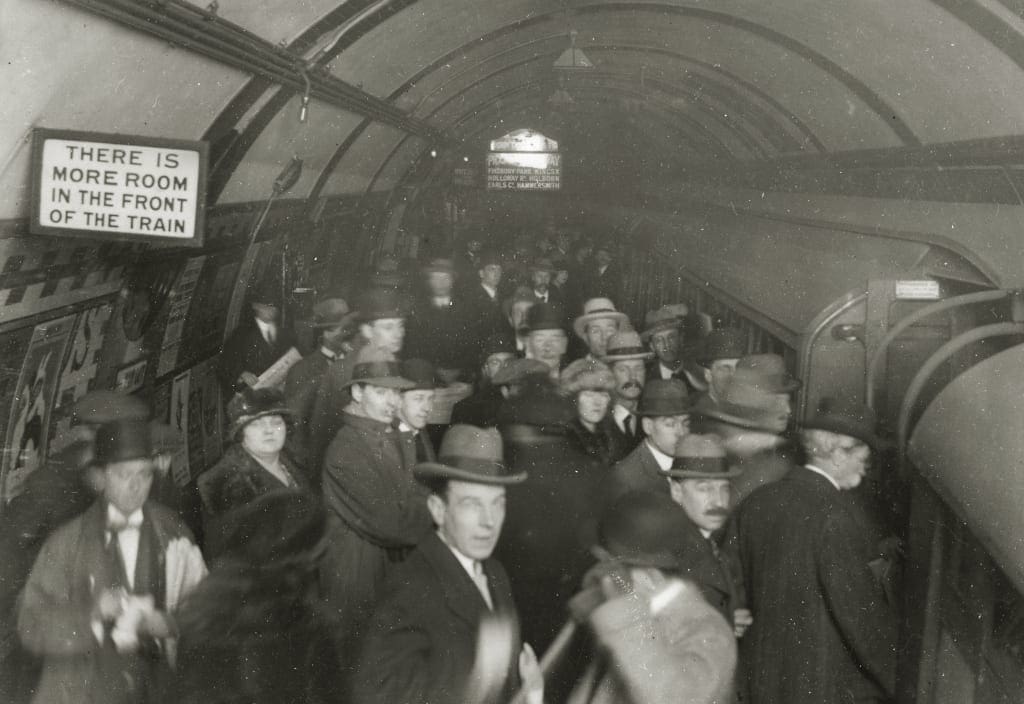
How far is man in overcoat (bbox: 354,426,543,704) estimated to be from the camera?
2652 millimetres

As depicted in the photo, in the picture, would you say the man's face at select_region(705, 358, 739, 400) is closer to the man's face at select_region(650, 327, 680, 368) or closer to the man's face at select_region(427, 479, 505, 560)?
the man's face at select_region(650, 327, 680, 368)

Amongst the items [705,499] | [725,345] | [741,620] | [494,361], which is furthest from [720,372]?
[741,620]

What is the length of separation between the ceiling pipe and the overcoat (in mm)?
1864

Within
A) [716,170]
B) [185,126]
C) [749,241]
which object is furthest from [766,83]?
[185,126]

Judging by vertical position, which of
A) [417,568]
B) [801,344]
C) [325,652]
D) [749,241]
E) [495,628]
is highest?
[749,241]

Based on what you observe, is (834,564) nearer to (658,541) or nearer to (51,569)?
(658,541)

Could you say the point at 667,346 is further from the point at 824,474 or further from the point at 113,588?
the point at 113,588

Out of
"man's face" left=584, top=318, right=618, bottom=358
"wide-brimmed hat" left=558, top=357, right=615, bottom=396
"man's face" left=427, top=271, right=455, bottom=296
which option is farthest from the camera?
"man's face" left=427, top=271, right=455, bottom=296

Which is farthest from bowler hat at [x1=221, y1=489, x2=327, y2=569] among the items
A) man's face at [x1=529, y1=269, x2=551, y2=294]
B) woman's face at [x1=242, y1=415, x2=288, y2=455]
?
man's face at [x1=529, y1=269, x2=551, y2=294]

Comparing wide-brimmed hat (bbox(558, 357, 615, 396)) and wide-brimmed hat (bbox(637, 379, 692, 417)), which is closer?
Result: wide-brimmed hat (bbox(637, 379, 692, 417))

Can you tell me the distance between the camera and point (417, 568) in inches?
111

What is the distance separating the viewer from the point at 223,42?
4543mm

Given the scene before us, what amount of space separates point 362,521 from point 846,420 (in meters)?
2.02

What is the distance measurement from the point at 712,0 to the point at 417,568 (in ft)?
17.6
